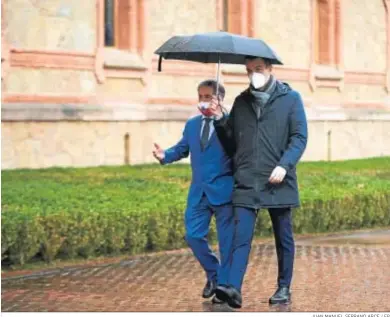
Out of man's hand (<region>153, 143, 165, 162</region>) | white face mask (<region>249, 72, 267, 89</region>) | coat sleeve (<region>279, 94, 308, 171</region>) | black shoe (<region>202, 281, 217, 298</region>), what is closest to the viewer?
coat sleeve (<region>279, 94, 308, 171</region>)

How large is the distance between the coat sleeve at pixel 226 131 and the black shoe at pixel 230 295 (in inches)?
47.8

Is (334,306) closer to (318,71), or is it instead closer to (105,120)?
(105,120)

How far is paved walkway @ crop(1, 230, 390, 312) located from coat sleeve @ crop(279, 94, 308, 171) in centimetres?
131

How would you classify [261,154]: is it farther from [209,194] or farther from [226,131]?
[209,194]

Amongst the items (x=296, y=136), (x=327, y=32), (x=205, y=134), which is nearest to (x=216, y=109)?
(x=205, y=134)

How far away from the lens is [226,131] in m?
10.1

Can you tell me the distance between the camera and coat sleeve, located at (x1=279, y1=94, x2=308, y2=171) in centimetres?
991

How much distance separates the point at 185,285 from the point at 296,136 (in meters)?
2.30

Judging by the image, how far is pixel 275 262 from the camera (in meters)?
13.6

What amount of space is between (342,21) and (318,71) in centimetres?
203

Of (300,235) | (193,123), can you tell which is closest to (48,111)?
(300,235)

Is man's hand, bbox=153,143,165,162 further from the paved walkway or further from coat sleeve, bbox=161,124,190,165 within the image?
the paved walkway

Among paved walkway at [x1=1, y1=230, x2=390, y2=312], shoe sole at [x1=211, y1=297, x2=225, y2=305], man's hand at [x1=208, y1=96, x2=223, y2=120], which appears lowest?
paved walkway at [x1=1, y1=230, x2=390, y2=312]

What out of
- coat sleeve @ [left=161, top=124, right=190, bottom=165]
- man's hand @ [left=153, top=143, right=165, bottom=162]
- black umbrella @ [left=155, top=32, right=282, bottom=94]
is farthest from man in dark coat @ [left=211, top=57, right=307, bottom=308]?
man's hand @ [left=153, top=143, right=165, bottom=162]
